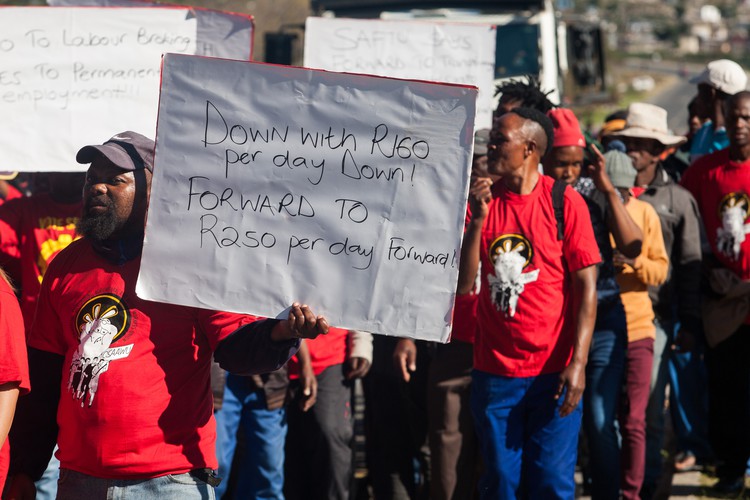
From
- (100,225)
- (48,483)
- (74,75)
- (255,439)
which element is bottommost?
(48,483)

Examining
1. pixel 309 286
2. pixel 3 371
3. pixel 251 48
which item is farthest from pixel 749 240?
pixel 3 371

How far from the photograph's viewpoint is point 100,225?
344cm

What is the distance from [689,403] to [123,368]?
14.3 ft

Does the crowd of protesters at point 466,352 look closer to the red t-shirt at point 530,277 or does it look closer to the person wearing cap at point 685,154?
the red t-shirt at point 530,277

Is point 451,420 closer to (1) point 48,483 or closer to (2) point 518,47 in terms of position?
(1) point 48,483

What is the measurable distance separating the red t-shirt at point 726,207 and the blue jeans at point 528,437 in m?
1.84

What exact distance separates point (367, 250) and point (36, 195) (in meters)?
2.44

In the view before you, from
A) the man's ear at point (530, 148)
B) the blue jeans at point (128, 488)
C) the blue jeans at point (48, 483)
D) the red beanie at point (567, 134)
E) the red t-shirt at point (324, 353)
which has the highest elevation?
the red beanie at point (567, 134)

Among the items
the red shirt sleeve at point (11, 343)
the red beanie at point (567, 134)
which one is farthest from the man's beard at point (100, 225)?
the red beanie at point (567, 134)

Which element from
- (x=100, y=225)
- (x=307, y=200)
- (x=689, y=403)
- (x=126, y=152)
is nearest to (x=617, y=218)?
(x=307, y=200)

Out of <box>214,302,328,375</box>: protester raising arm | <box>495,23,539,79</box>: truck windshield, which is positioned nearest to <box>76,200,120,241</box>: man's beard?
<box>214,302,328,375</box>: protester raising arm

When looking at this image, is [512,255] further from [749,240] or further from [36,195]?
[36,195]

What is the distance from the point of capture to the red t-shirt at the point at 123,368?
3.36 m

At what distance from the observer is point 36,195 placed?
527 centimetres
